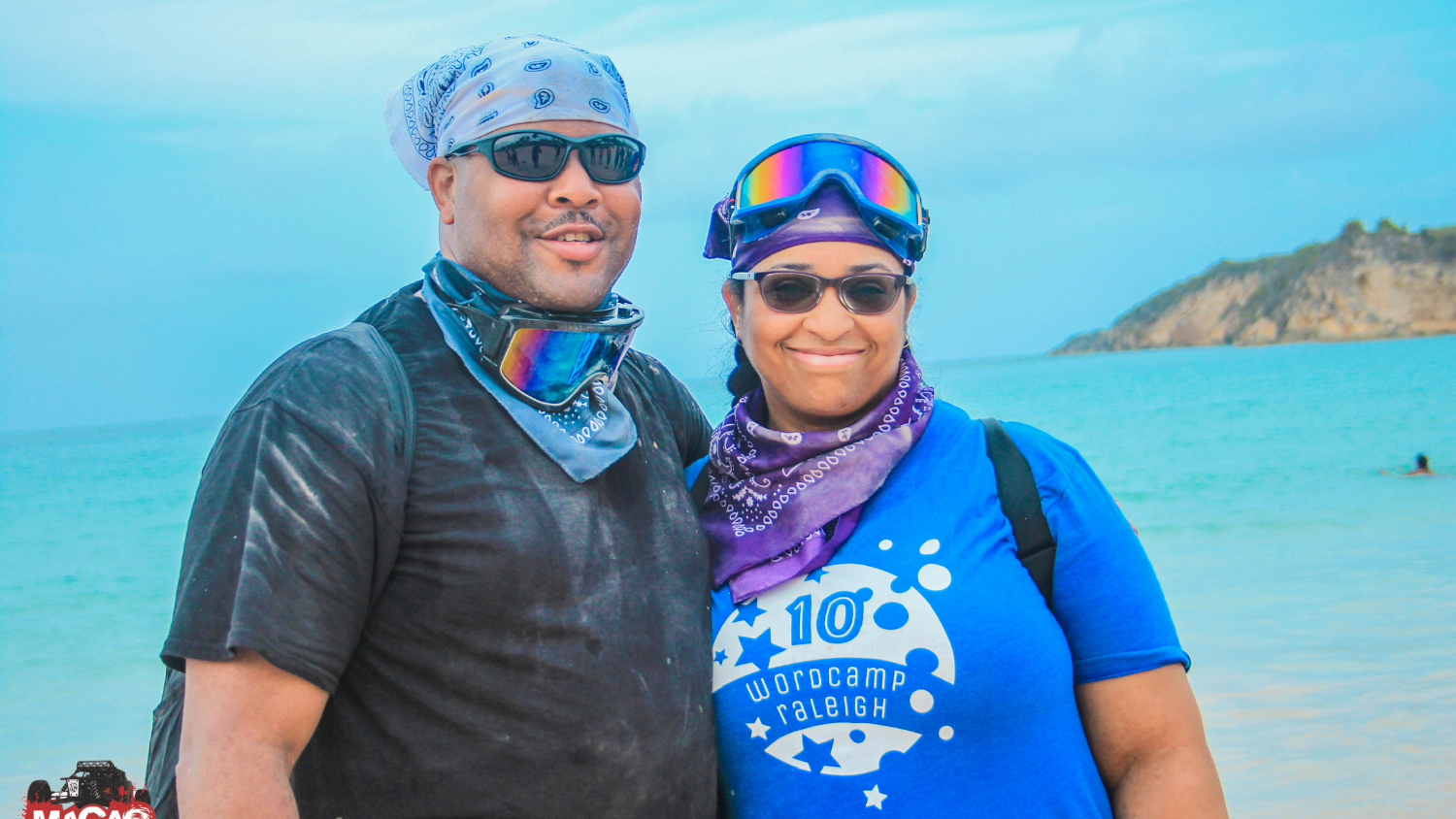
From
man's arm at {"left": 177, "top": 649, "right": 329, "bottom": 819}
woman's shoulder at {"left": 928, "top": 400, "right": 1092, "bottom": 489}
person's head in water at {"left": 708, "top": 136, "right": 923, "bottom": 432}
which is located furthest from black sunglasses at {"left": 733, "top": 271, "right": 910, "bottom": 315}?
man's arm at {"left": 177, "top": 649, "right": 329, "bottom": 819}

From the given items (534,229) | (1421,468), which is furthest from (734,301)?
(1421,468)

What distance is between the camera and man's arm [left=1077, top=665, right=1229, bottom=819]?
219cm

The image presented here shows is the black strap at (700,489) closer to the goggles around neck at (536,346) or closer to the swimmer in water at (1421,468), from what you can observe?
the goggles around neck at (536,346)

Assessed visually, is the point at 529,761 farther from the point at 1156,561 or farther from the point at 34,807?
the point at 1156,561

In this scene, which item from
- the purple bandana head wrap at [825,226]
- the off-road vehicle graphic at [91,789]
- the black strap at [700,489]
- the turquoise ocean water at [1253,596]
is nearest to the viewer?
the purple bandana head wrap at [825,226]

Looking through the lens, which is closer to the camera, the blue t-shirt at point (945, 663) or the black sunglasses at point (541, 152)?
the blue t-shirt at point (945, 663)

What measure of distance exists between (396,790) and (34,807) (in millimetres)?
5845

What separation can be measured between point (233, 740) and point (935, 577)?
4.43 feet

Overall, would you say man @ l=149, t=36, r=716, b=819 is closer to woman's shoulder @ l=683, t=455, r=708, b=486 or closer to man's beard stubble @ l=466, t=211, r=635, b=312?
man's beard stubble @ l=466, t=211, r=635, b=312

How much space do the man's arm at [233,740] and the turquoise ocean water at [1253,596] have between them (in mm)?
1810

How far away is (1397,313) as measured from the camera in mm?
76375

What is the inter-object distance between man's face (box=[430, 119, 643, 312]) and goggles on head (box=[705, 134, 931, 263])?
1.20 ft

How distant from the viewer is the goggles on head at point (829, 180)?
8.38 ft

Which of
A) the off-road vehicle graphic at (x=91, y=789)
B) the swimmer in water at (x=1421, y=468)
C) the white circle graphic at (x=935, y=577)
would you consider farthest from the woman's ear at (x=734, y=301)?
the swimmer in water at (x=1421, y=468)
